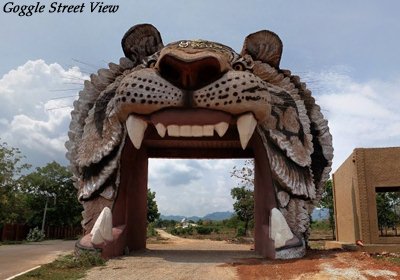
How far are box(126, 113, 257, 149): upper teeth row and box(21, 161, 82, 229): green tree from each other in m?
20.8

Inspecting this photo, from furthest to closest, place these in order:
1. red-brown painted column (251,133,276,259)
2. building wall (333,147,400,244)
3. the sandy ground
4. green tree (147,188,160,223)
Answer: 1. green tree (147,188,160,223)
2. building wall (333,147,400,244)
3. red-brown painted column (251,133,276,259)
4. the sandy ground

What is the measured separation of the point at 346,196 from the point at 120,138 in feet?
31.6

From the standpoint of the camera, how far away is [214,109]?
760cm

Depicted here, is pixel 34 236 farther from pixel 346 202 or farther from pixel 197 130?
pixel 197 130

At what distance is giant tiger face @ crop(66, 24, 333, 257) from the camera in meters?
7.55

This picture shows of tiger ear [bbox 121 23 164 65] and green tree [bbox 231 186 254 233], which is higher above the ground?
tiger ear [bbox 121 23 164 65]

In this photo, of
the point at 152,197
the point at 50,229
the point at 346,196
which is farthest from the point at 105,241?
the point at 152,197

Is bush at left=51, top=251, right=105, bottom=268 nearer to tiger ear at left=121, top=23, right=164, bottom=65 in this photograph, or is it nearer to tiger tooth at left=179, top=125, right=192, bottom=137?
tiger tooth at left=179, top=125, right=192, bottom=137

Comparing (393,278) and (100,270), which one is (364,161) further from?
(100,270)

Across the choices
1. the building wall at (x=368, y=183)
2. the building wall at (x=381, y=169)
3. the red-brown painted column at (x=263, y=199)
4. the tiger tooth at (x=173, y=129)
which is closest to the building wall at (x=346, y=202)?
the building wall at (x=368, y=183)

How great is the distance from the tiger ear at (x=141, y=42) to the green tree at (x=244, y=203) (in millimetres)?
19003

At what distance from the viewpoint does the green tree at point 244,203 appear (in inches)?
1068

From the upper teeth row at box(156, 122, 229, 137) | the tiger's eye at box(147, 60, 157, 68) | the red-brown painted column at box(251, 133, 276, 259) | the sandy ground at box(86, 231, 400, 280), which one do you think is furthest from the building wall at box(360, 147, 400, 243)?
the tiger's eye at box(147, 60, 157, 68)

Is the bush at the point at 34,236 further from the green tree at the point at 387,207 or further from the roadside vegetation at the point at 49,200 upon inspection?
the green tree at the point at 387,207
